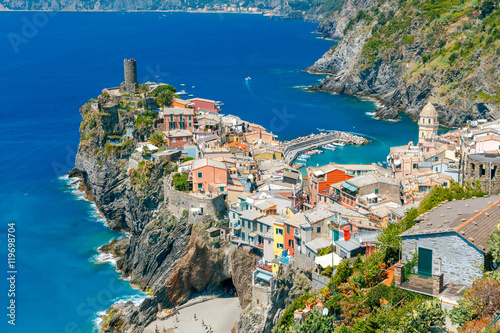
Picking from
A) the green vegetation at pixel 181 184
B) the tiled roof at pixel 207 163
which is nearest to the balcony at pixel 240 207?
the tiled roof at pixel 207 163

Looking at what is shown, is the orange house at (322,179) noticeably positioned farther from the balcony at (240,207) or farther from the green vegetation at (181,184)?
the green vegetation at (181,184)

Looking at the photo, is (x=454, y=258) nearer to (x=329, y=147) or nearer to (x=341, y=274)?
(x=341, y=274)

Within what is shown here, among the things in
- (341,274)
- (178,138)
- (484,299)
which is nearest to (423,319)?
(484,299)

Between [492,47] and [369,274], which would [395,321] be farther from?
[492,47]

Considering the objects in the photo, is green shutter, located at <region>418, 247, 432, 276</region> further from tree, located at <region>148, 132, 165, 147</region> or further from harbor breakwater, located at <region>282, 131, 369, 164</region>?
harbor breakwater, located at <region>282, 131, 369, 164</region>

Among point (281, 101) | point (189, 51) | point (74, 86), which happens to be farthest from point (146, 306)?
point (189, 51)

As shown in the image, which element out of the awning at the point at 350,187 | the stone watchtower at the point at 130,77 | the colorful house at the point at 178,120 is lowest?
the awning at the point at 350,187
